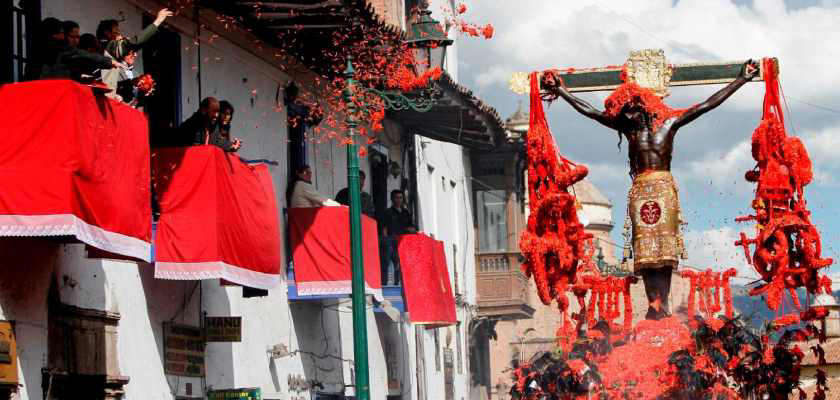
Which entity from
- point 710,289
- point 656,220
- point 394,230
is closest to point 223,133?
point 656,220

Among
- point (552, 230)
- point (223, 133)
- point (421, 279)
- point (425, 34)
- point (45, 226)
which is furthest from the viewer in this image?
point (421, 279)

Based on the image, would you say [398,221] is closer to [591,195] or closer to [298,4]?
[298,4]

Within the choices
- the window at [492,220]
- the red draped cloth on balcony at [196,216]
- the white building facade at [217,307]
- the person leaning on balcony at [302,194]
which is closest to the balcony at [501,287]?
the window at [492,220]

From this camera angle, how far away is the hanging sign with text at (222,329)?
19.7 m

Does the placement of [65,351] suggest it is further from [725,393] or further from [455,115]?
Result: [455,115]

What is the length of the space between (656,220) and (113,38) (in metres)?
5.62

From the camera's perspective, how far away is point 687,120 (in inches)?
602

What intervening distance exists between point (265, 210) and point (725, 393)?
697 centimetres

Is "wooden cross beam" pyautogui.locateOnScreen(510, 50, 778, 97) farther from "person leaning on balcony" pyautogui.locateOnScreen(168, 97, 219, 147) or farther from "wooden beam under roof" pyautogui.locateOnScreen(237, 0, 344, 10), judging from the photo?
"wooden beam under roof" pyautogui.locateOnScreen(237, 0, 344, 10)

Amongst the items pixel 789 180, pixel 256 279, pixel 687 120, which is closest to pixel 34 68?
pixel 256 279

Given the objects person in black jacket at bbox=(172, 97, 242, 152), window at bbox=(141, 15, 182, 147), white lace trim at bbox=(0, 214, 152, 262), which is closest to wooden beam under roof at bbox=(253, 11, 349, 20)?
window at bbox=(141, 15, 182, 147)

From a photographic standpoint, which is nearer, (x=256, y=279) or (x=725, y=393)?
(x=725, y=393)

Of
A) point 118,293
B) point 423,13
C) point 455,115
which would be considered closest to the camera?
point 118,293

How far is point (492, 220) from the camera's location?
39.2 meters
